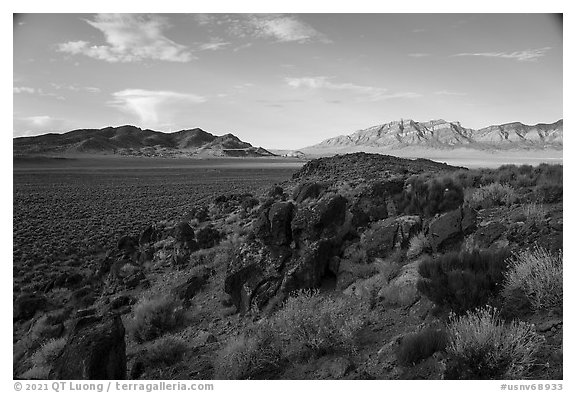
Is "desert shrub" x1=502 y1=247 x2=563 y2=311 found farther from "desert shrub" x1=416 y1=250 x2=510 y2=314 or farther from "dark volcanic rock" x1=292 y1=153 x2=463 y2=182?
"dark volcanic rock" x1=292 y1=153 x2=463 y2=182

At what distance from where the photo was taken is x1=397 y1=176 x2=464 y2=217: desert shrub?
6.64m

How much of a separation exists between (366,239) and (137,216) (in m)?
17.4

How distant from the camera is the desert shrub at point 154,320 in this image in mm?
6039

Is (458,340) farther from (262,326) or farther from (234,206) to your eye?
(234,206)

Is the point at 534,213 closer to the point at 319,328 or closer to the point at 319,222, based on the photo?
the point at 319,222

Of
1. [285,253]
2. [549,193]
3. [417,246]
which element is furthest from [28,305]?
[549,193]

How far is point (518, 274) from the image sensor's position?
3850mm

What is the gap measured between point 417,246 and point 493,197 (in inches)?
83.6

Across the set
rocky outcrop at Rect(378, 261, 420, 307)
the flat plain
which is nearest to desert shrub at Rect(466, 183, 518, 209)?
rocky outcrop at Rect(378, 261, 420, 307)

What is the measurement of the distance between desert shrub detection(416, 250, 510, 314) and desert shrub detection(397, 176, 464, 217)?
7.34 feet

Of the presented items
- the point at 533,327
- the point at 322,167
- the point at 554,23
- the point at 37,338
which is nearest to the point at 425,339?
the point at 533,327

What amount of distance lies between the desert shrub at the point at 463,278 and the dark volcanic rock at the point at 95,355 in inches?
149

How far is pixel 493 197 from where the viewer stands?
652cm

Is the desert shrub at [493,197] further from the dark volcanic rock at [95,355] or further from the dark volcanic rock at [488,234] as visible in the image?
the dark volcanic rock at [95,355]
